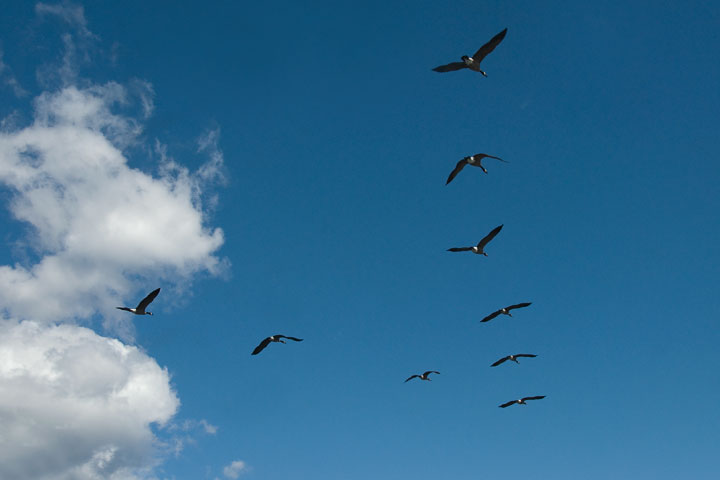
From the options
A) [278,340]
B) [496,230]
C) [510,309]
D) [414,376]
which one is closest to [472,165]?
[496,230]

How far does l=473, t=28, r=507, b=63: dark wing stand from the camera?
39281 millimetres

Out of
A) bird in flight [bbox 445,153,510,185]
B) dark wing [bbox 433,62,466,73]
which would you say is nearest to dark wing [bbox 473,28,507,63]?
dark wing [bbox 433,62,466,73]

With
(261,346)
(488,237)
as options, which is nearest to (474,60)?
(488,237)

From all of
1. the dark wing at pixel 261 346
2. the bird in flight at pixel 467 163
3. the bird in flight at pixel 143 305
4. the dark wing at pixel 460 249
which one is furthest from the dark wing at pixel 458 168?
the bird in flight at pixel 143 305

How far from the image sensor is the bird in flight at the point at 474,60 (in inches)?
1572

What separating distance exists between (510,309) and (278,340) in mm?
21173

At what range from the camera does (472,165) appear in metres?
45.8

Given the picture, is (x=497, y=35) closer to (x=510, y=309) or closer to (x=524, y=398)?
(x=510, y=309)

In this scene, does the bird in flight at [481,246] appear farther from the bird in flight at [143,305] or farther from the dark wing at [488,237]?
the bird in flight at [143,305]

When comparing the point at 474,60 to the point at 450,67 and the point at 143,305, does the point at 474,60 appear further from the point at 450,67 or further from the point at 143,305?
the point at 143,305

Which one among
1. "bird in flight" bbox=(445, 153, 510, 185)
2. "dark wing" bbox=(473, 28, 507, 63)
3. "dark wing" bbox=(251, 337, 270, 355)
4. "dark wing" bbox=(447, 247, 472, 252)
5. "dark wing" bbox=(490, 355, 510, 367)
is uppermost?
"dark wing" bbox=(473, 28, 507, 63)

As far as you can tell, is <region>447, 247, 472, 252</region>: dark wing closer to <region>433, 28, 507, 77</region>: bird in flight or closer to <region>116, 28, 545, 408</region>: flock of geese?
<region>116, 28, 545, 408</region>: flock of geese

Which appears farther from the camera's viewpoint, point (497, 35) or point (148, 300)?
point (148, 300)

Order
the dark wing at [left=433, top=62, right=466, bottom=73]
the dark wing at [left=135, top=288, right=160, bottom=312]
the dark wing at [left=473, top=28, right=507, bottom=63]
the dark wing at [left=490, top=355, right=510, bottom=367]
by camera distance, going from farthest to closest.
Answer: the dark wing at [left=490, top=355, right=510, bottom=367], the dark wing at [left=135, top=288, right=160, bottom=312], the dark wing at [left=433, top=62, right=466, bottom=73], the dark wing at [left=473, top=28, right=507, bottom=63]
